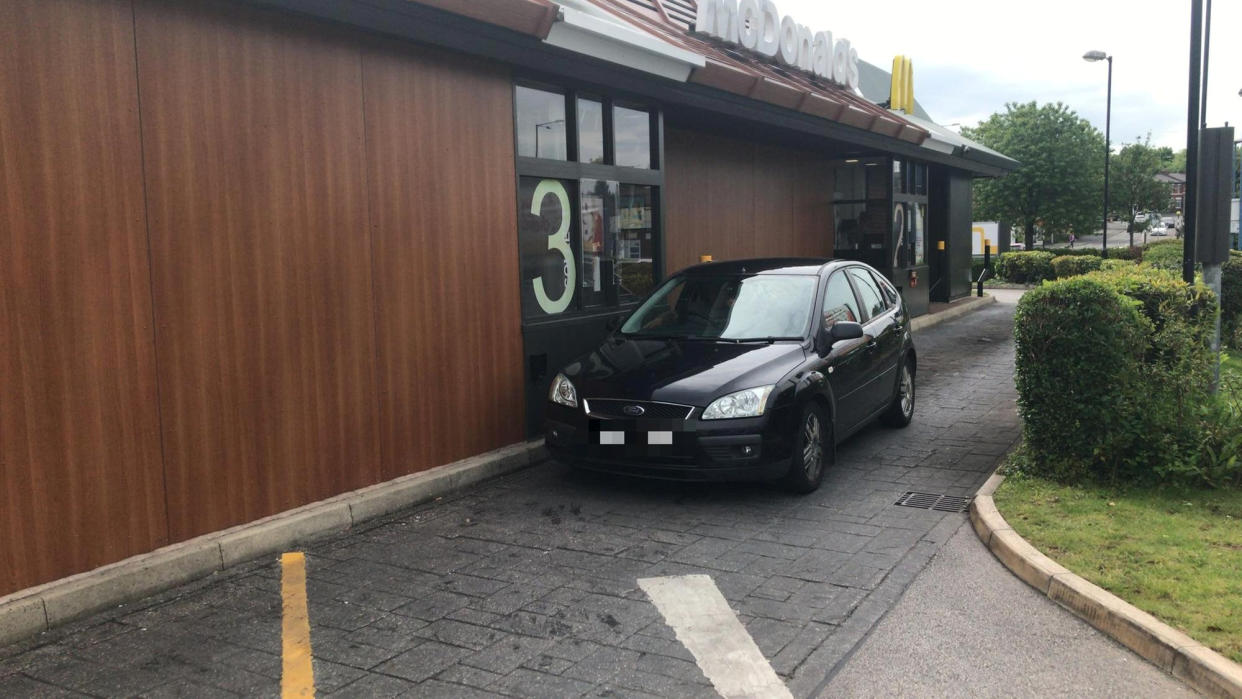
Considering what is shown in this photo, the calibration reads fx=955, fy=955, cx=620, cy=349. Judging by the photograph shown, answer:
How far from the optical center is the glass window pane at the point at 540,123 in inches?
311

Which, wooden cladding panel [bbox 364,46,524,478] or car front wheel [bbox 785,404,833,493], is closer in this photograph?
car front wheel [bbox 785,404,833,493]

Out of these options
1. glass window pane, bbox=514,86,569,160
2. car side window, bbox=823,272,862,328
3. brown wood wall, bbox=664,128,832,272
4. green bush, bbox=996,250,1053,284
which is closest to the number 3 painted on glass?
glass window pane, bbox=514,86,569,160

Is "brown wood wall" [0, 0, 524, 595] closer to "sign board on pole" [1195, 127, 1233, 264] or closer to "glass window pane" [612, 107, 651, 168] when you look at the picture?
"glass window pane" [612, 107, 651, 168]

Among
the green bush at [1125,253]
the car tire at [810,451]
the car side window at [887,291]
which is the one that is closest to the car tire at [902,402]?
the car side window at [887,291]

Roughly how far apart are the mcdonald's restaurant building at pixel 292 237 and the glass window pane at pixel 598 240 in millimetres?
29

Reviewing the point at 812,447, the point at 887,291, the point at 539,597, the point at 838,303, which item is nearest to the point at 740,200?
the point at 887,291

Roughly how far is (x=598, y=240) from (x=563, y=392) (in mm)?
2542

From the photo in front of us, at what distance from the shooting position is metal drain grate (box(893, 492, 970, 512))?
20.9 ft

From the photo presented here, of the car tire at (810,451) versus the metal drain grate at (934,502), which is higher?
the car tire at (810,451)

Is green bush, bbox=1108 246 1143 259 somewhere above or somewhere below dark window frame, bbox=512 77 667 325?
below

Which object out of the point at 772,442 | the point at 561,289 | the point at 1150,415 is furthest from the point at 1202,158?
the point at 561,289

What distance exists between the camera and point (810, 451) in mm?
6672

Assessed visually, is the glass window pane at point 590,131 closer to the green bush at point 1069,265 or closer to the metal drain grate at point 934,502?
the metal drain grate at point 934,502

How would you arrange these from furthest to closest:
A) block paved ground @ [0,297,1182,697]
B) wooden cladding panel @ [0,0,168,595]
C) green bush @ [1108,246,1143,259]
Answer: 1. green bush @ [1108,246,1143,259]
2. wooden cladding panel @ [0,0,168,595]
3. block paved ground @ [0,297,1182,697]
